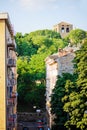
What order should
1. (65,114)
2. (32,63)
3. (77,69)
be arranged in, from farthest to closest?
(32,63), (65,114), (77,69)

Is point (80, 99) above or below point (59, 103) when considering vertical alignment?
above

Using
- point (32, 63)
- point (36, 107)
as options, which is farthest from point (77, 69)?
point (32, 63)

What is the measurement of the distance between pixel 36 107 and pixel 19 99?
14.6 feet

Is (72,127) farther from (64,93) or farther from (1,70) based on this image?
(1,70)

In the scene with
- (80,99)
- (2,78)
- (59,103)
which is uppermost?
(2,78)

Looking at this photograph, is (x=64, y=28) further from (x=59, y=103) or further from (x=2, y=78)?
(x=2, y=78)

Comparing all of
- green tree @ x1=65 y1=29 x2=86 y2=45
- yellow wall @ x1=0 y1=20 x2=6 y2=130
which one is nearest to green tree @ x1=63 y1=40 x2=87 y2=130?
yellow wall @ x1=0 y1=20 x2=6 y2=130

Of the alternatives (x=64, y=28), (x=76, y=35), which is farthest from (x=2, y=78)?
(x=64, y=28)

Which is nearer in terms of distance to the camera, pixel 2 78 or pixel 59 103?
pixel 2 78

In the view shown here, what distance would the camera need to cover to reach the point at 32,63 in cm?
9912

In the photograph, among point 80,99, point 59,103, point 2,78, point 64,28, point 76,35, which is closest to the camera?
point 2,78

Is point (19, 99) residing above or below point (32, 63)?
below

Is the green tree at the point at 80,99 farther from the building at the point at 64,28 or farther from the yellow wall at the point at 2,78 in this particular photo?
the building at the point at 64,28

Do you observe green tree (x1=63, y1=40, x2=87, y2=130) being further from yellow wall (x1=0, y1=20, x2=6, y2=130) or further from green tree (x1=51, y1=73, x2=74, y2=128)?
yellow wall (x1=0, y1=20, x2=6, y2=130)
